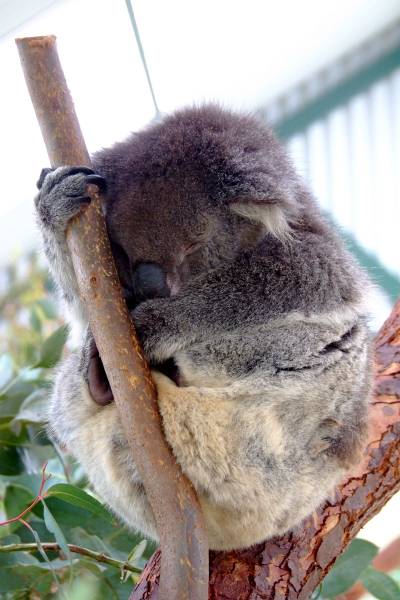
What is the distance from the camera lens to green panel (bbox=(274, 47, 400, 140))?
393 centimetres

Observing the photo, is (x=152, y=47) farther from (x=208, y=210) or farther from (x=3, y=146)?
(x=208, y=210)

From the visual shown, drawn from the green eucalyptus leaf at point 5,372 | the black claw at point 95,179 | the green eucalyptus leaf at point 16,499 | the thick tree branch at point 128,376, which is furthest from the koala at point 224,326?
the green eucalyptus leaf at point 5,372

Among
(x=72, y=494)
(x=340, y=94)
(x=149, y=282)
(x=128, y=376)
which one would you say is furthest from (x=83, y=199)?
(x=340, y=94)

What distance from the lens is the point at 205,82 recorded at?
10.2 ft

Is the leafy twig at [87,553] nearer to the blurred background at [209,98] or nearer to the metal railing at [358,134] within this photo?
the blurred background at [209,98]

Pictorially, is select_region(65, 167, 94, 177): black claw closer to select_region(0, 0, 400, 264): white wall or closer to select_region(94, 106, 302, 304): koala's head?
select_region(94, 106, 302, 304): koala's head

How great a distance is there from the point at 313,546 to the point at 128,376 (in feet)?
2.76

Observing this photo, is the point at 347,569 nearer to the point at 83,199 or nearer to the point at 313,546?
the point at 313,546

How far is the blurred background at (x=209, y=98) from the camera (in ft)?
7.23

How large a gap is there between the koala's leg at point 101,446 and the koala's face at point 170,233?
28 cm

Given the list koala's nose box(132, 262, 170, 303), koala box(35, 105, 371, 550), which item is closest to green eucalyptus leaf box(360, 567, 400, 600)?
koala box(35, 105, 371, 550)

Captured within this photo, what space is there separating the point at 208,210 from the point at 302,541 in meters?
0.94

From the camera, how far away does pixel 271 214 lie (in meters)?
1.81

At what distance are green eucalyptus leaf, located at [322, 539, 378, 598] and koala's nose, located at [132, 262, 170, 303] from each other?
3.53 ft
